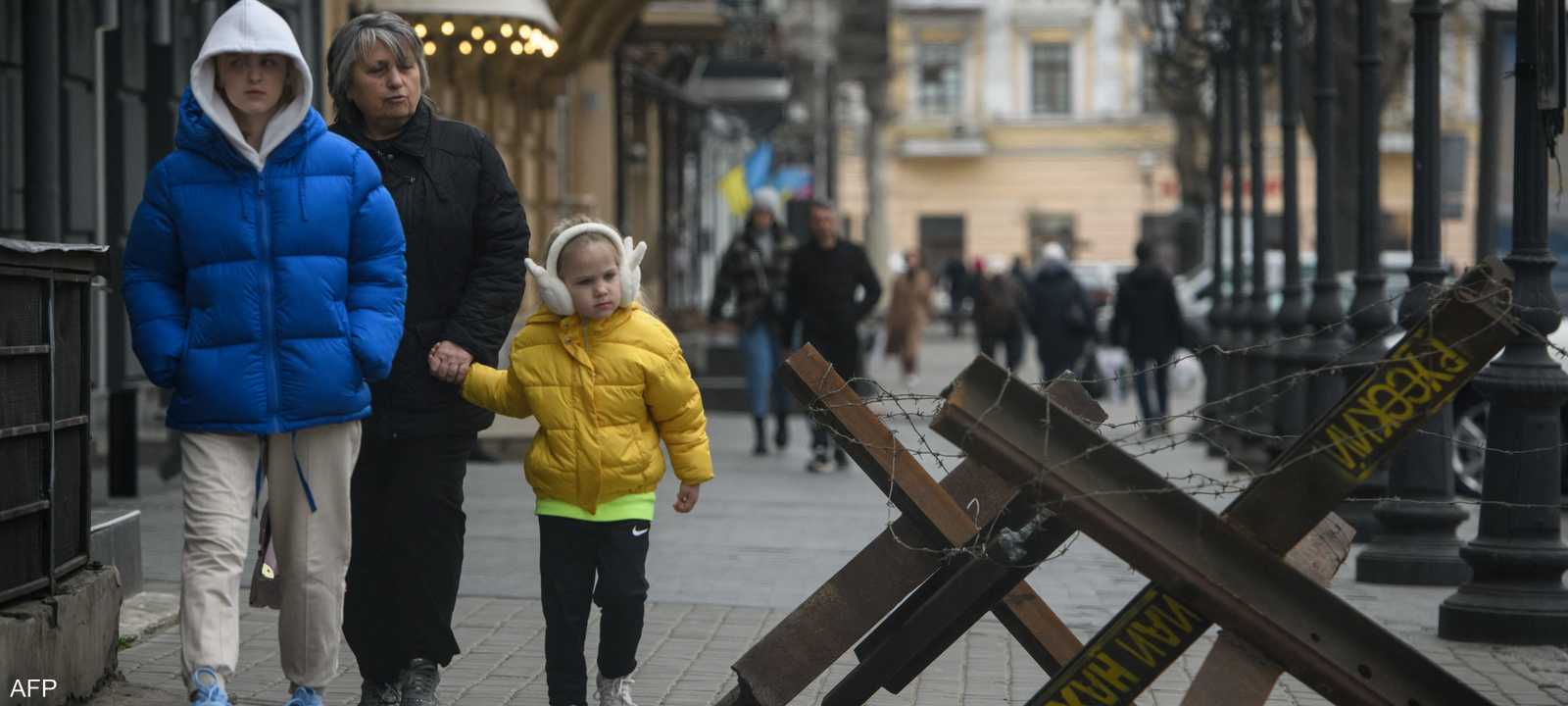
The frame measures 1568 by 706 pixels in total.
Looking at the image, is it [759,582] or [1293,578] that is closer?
[1293,578]

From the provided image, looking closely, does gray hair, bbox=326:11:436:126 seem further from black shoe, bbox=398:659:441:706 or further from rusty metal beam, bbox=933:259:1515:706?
rusty metal beam, bbox=933:259:1515:706

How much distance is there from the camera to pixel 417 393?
18.5ft

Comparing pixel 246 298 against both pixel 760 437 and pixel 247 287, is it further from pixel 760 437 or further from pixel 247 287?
pixel 760 437

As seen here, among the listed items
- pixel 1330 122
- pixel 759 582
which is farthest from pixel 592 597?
pixel 1330 122

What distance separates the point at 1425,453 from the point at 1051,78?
182 feet

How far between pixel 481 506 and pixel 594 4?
827 cm

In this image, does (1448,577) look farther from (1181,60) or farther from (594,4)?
(1181,60)

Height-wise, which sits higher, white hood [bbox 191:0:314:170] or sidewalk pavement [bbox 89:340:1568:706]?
white hood [bbox 191:0:314:170]

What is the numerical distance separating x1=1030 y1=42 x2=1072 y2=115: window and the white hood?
60.0 meters

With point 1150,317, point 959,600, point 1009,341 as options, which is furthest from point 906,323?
point 959,600

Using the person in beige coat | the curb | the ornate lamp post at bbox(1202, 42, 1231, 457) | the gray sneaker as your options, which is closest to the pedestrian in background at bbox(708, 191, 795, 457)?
the ornate lamp post at bbox(1202, 42, 1231, 457)

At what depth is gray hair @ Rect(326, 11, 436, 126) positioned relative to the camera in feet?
18.2

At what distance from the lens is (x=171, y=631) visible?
7.03m

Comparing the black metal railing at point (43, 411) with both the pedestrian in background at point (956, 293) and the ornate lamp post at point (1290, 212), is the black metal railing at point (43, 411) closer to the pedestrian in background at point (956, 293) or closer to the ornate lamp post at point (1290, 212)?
the ornate lamp post at point (1290, 212)
